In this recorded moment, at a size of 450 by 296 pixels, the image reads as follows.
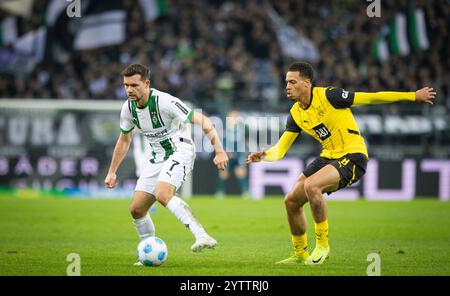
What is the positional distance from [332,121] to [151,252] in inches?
97.9

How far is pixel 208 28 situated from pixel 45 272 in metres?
18.6

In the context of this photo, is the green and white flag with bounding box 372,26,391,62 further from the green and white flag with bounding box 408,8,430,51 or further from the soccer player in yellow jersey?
the soccer player in yellow jersey

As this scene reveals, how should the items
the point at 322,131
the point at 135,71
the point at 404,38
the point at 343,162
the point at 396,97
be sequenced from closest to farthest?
the point at 396,97
the point at 135,71
the point at 343,162
the point at 322,131
the point at 404,38

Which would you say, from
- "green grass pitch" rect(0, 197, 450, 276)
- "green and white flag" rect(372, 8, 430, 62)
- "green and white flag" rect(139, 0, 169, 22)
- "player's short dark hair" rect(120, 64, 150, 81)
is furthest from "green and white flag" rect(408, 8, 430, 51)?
"player's short dark hair" rect(120, 64, 150, 81)

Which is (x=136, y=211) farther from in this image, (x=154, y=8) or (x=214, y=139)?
(x=154, y=8)

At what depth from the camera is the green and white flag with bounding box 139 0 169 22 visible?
2738 cm

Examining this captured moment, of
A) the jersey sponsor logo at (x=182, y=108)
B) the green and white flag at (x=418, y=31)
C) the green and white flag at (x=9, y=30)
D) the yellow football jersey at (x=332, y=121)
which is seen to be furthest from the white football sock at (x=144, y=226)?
the green and white flag at (x=9, y=30)

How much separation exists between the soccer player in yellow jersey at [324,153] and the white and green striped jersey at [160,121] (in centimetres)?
89

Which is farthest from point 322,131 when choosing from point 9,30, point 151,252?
point 9,30

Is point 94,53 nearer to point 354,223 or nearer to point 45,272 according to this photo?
point 354,223

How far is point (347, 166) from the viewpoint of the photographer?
10055 mm

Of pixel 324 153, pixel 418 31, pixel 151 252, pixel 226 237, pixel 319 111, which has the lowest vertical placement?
pixel 226 237

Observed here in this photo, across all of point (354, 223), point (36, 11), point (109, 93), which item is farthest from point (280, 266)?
point (36, 11)

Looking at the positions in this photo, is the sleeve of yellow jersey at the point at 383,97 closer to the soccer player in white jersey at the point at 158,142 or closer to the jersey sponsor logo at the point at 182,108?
the soccer player in white jersey at the point at 158,142
